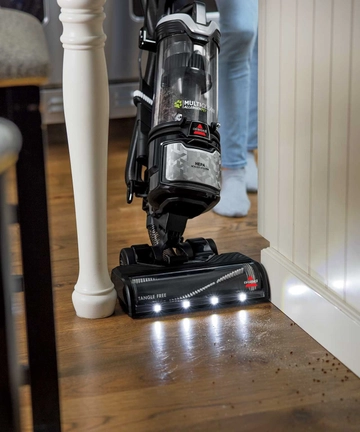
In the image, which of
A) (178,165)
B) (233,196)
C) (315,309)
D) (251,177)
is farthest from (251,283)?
(251,177)

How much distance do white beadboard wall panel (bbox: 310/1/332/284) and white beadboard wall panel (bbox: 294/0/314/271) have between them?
2cm

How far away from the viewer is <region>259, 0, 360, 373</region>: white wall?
1274 mm

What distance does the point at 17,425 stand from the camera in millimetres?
787

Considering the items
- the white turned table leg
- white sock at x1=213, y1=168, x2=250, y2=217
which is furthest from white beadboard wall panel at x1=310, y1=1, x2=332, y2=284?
white sock at x1=213, y1=168, x2=250, y2=217

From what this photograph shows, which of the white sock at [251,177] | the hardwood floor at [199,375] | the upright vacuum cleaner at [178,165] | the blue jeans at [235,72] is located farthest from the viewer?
the white sock at [251,177]

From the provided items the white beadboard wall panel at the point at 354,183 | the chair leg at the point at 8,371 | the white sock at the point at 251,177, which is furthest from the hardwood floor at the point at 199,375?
the white sock at the point at 251,177

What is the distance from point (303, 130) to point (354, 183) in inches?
9.2

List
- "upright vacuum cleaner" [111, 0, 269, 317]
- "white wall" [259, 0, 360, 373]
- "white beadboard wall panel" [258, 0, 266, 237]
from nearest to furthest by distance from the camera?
"white wall" [259, 0, 360, 373] → "upright vacuum cleaner" [111, 0, 269, 317] → "white beadboard wall panel" [258, 0, 266, 237]

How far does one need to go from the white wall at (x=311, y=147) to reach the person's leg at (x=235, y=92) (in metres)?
0.70

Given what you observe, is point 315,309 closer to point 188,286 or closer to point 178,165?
Answer: point 188,286

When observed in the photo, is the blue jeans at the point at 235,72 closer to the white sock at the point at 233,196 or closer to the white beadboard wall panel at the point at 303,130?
the white sock at the point at 233,196

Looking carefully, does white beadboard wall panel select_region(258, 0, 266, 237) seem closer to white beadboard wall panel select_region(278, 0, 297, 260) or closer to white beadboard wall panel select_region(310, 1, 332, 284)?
white beadboard wall panel select_region(278, 0, 297, 260)

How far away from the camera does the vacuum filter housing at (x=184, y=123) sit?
1.51 metres

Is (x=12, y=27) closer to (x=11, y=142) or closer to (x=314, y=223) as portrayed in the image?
(x=11, y=142)
